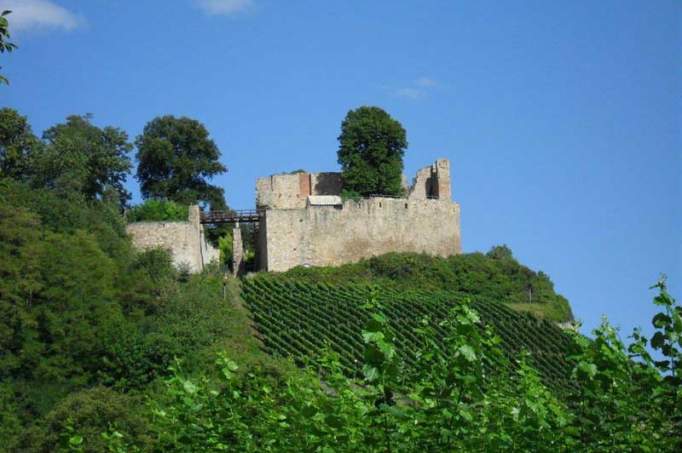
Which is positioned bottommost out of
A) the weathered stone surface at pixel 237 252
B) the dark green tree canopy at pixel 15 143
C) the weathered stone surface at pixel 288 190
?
the weathered stone surface at pixel 237 252

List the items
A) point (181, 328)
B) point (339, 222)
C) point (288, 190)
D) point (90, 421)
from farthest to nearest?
point (288, 190) < point (339, 222) < point (181, 328) < point (90, 421)

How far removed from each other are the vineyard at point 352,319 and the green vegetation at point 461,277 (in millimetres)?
613

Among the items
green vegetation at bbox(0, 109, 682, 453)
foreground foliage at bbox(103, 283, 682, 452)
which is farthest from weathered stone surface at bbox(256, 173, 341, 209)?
foreground foliage at bbox(103, 283, 682, 452)

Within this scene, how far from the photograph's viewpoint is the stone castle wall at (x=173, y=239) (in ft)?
150

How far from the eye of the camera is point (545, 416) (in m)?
14.5

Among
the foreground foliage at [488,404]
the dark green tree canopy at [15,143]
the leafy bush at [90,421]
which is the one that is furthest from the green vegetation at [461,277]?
the foreground foliage at [488,404]

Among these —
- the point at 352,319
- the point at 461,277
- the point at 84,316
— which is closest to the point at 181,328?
the point at 84,316

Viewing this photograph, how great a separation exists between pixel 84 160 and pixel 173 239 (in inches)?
138

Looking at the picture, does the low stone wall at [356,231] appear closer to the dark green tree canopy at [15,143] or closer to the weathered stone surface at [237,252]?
the weathered stone surface at [237,252]

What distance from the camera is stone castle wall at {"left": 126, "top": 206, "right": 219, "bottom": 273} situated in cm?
4559

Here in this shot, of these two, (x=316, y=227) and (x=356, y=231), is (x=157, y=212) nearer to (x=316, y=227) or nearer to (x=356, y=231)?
(x=316, y=227)

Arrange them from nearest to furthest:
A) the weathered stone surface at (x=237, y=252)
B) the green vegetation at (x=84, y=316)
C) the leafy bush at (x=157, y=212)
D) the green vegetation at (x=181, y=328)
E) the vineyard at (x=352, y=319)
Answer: the green vegetation at (x=181, y=328) < the green vegetation at (x=84, y=316) < the vineyard at (x=352, y=319) < the leafy bush at (x=157, y=212) < the weathered stone surface at (x=237, y=252)

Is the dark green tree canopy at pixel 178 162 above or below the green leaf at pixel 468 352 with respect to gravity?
above

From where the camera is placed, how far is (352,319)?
Answer: 42.9 m
